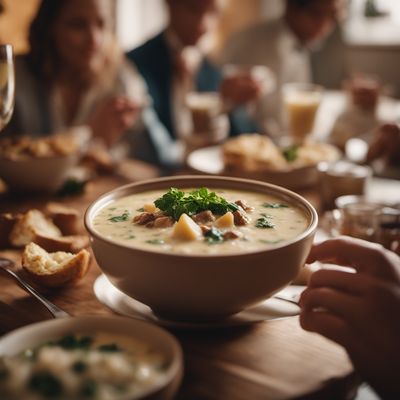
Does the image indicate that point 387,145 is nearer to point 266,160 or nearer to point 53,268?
point 266,160

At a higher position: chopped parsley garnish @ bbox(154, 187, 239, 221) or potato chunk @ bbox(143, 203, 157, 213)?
chopped parsley garnish @ bbox(154, 187, 239, 221)

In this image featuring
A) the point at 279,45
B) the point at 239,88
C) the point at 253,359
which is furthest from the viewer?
the point at 279,45

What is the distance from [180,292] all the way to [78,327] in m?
0.18

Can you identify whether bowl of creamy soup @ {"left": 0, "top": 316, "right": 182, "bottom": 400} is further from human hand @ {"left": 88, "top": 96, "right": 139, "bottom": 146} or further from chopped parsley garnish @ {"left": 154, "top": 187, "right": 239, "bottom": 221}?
human hand @ {"left": 88, "top": 96, "right": 139, "bottom": 146}

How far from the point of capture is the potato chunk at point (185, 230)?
113 cm

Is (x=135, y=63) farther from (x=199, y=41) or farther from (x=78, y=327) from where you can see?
(x=78, y=327)

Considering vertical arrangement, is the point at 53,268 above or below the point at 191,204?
below

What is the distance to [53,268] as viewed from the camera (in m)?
1.35

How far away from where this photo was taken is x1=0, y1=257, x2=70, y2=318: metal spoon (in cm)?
114

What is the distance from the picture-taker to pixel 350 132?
2.94 meters

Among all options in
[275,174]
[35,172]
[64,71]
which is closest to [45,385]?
[35,172]

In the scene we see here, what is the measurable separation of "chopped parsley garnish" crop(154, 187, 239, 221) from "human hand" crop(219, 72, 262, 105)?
7.03ft

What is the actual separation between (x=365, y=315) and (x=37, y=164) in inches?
55.8

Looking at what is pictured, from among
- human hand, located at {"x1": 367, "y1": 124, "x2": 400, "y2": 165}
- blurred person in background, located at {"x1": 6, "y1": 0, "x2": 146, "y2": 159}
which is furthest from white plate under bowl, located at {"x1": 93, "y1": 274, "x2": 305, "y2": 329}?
blurred person in background, located at {"x1": 6, "y1": 0, "x2": 146, "y2": 159}
